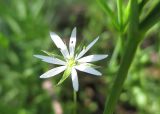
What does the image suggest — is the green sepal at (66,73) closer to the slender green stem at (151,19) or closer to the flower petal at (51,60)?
the flower petal at (51,60)

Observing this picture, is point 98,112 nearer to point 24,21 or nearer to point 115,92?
point 24,21

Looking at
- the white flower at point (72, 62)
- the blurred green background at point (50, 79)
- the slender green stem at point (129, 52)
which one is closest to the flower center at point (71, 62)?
the white flower at point (72, 62)

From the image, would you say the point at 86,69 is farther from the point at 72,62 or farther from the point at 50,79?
the point at 50,79

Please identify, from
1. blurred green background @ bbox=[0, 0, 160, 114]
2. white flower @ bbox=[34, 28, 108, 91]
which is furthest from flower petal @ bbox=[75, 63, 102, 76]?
→ blurred green background @ bbox=[0, 0, 160, 114]

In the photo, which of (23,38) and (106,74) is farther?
(23,38)

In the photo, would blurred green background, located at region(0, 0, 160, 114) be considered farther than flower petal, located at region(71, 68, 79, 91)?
Yes

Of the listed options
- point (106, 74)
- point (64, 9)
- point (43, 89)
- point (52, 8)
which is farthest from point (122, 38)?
point (64, 9)

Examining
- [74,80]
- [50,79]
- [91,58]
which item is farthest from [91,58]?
[50,79]

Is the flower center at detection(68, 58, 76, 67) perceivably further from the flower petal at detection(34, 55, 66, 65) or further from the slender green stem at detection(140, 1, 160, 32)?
the slender green stem at detection(140, 1, 160, 32)
